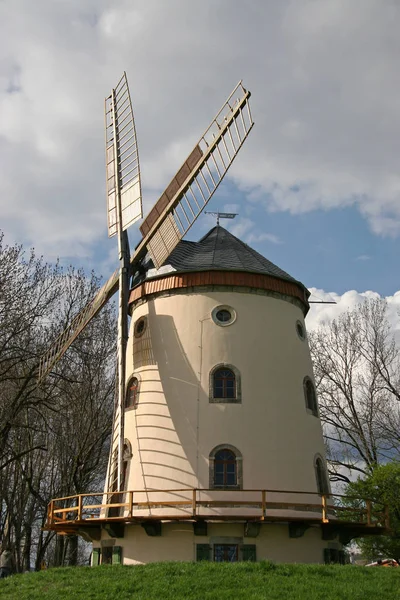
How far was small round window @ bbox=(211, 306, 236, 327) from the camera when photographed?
20875 mm

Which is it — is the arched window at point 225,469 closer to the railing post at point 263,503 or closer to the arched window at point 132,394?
the railing post at point 263,503

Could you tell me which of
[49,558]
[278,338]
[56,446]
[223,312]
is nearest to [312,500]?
[278,338]

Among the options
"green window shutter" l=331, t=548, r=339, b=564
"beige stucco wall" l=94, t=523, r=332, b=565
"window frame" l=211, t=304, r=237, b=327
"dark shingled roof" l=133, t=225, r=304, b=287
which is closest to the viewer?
"beige stucco wall" l=94, t=523, r=332, b=565

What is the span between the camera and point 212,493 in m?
18.6

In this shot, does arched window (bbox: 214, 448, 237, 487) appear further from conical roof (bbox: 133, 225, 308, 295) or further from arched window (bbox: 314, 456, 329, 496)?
conical roof (bbox: 133, 225, 308, 295)

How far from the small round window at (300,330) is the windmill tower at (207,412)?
3.1 inches

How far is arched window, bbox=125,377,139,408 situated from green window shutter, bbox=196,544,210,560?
4987mm

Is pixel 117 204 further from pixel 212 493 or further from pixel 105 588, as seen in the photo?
pixel 105 588

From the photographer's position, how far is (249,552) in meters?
18.0

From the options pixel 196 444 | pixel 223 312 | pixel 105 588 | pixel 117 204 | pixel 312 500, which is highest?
pixel 117 204

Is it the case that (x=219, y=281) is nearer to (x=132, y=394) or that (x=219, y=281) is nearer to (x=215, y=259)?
(x=215, y=259)

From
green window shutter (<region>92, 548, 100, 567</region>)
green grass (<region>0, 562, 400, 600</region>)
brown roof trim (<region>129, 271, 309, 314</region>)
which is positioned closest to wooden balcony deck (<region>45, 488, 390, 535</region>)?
green window shutter (<region>92, 548, 100, 567</region>)

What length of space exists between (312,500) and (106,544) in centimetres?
644

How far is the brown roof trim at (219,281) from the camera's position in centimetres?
2122
